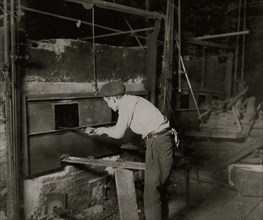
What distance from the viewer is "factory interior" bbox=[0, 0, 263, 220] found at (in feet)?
15.9

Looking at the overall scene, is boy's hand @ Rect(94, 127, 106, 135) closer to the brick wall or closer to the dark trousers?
the dark trousers

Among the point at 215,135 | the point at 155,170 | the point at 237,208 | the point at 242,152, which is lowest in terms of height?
the point at 237,208

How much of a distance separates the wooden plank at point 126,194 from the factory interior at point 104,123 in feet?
0.04

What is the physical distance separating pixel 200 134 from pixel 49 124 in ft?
14.6

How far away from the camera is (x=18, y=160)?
16.1 ft

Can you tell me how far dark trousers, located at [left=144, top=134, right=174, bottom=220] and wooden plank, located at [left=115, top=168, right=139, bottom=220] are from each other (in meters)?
0.27

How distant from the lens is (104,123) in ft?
20.5

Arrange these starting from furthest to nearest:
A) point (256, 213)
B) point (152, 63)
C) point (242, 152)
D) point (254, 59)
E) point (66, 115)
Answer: point (254, 59) → point (242, 152) → point (152, 63) → point (256, 213) → point (66, 115)

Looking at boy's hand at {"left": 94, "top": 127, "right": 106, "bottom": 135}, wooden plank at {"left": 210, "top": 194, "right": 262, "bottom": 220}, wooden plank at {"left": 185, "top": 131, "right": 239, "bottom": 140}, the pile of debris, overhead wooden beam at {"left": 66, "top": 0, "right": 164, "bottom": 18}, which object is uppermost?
overhead wooden beam at {"left": 66, "top": 0, "right": 164, "bottom": 18}

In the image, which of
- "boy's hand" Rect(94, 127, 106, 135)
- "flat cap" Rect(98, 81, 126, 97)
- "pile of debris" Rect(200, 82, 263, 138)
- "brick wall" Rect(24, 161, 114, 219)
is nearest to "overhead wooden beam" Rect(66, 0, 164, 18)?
"flat cap" Rect(98, 81, 126, 97)

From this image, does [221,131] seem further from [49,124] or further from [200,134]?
[49,124]

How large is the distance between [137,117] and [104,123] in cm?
177

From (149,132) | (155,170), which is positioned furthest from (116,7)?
(155,170)

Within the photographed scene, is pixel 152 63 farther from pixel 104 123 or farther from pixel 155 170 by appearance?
pixel 155 170
